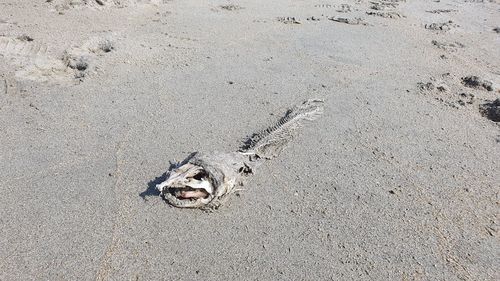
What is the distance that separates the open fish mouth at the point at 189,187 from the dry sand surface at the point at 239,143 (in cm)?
11

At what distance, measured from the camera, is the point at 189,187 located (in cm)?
369

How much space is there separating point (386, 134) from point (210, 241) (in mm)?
2706


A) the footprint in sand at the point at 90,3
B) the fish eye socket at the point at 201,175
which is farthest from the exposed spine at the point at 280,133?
the footprint in sand at the point at 90,3

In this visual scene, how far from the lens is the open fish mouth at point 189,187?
3.64m

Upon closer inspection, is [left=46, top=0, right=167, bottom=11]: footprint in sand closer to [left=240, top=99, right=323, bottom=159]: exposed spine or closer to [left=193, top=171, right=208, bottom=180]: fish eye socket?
[left=240, top=99, right=323, bottom=159]: exposed spine

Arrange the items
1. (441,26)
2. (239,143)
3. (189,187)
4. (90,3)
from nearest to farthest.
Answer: (189,187), (239,143), (90,3), (441,26)

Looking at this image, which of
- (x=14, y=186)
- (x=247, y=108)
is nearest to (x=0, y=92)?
(x=14, y=186)

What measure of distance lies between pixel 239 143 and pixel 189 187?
120cm

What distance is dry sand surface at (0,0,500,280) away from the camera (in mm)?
3338

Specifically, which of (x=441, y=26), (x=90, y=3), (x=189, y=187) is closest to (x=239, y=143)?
(x=189, y=187)

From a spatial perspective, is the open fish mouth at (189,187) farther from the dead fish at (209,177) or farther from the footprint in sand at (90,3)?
the footprint in sand at (90,3)

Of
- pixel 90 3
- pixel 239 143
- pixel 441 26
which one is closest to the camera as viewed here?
pixel 239 143

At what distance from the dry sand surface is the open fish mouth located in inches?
4.2

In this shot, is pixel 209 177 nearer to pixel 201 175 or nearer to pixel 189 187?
pixel 201 175
